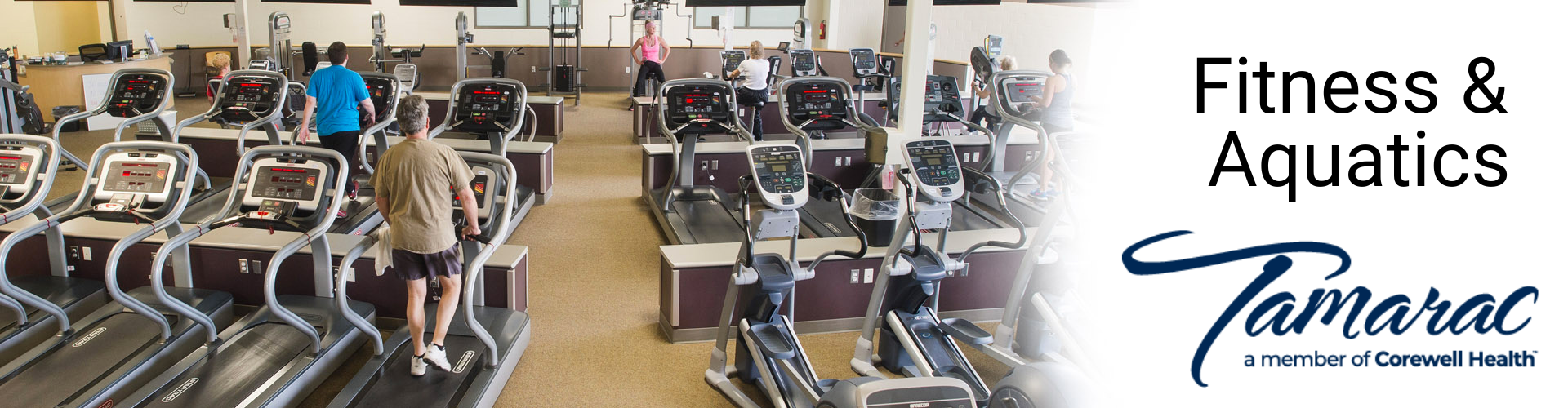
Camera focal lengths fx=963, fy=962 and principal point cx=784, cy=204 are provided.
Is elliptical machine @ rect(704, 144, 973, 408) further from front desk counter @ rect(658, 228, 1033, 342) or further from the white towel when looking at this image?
the white towel

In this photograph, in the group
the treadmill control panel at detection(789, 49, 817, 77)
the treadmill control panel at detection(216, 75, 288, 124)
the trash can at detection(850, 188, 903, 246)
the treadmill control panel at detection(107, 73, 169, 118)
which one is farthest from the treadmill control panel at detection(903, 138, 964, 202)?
the treadmill control panel at detection(789, 49, 817, 77)

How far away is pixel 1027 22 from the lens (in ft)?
36.6

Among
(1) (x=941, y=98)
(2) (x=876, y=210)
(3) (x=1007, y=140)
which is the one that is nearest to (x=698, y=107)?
(3) (x=1007, y=140)

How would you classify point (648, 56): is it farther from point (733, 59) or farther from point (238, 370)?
point (238, 370)

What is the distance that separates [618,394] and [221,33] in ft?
48.1

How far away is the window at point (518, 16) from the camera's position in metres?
15.9

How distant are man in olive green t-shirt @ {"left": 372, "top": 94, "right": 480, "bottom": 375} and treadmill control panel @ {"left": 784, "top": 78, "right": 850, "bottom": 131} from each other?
12.5 ft

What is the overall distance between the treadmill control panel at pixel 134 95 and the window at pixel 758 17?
9.83 m

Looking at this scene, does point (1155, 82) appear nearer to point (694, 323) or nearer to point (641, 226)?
point (694, 323)

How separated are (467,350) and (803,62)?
871 centimetres

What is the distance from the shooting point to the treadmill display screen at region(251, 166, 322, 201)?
4070 mm

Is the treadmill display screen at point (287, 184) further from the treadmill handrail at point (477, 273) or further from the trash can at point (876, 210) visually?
Answer: the trash can at point (876, 210)

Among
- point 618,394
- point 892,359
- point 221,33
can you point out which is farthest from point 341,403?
point 221,33

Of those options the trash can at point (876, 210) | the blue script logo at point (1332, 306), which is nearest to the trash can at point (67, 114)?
the trash can at point (876, 210)
